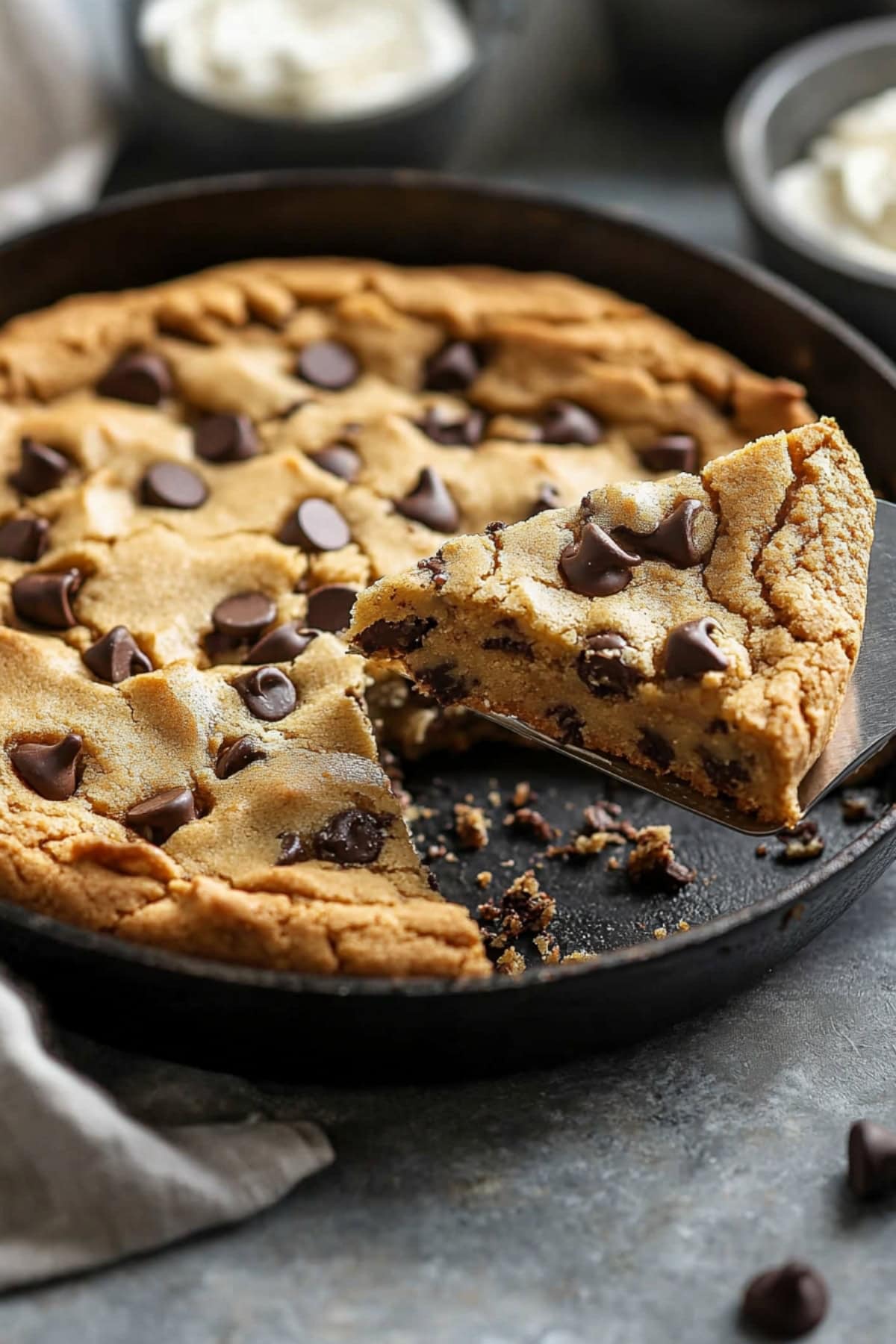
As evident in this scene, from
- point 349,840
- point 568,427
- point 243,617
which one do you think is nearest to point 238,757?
point 349,840

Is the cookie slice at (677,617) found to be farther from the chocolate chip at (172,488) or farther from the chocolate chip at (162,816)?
the chocolate chip at (172,488)

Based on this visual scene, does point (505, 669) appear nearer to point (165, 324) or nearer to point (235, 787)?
point (235, 787)

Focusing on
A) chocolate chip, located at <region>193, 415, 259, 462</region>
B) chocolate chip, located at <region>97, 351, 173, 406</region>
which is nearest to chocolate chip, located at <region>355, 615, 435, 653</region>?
chocolate chip, located at <region>193, 415, 259, 462</region>

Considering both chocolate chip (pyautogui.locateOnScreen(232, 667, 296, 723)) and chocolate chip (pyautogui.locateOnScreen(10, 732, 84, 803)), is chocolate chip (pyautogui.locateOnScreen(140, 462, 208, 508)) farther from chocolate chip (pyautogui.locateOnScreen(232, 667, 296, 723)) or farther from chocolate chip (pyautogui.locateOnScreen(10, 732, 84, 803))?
chocolate chip (pyautogui.locateOnScreen(10, 732, 84, 803))

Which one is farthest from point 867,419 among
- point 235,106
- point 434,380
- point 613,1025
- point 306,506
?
point 235,106

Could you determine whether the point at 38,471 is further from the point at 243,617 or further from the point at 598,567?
the point at 598,567

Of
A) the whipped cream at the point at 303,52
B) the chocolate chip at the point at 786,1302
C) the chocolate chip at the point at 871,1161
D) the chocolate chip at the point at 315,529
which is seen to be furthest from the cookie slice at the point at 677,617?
the whipped cream at the point at 303,52
